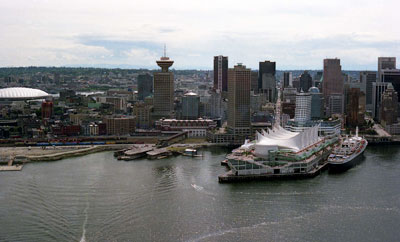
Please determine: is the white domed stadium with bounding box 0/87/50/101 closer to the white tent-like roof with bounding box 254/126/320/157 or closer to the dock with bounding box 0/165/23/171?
the dock with bounding box 0/165/23/171

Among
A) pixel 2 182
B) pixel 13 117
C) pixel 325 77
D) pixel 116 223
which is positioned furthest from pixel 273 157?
pixel 325 77

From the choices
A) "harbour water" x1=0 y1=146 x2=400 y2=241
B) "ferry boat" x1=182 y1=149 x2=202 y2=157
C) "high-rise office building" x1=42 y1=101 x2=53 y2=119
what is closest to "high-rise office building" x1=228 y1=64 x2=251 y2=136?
"ferry boat" x1=182 y1=149 x2=202 y2=157

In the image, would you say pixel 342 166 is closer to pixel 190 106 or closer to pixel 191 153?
pixel 191 153

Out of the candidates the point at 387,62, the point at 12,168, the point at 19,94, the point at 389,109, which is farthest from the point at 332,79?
the point at 12,168

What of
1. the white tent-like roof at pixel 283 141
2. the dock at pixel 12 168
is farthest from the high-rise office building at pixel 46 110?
the white tent-like roof at pixel 283 141

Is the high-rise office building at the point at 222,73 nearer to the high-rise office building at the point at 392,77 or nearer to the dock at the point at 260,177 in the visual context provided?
the high-rise office building at the point at 392,77

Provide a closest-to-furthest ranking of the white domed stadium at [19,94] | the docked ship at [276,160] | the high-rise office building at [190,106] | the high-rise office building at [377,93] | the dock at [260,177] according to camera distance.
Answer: the dock at [260,177] → the docked ship at [276,160] → the high-rise office building at [190,106] → the high-rise office building at [377,93] → the white domed stadium at [19,94]
